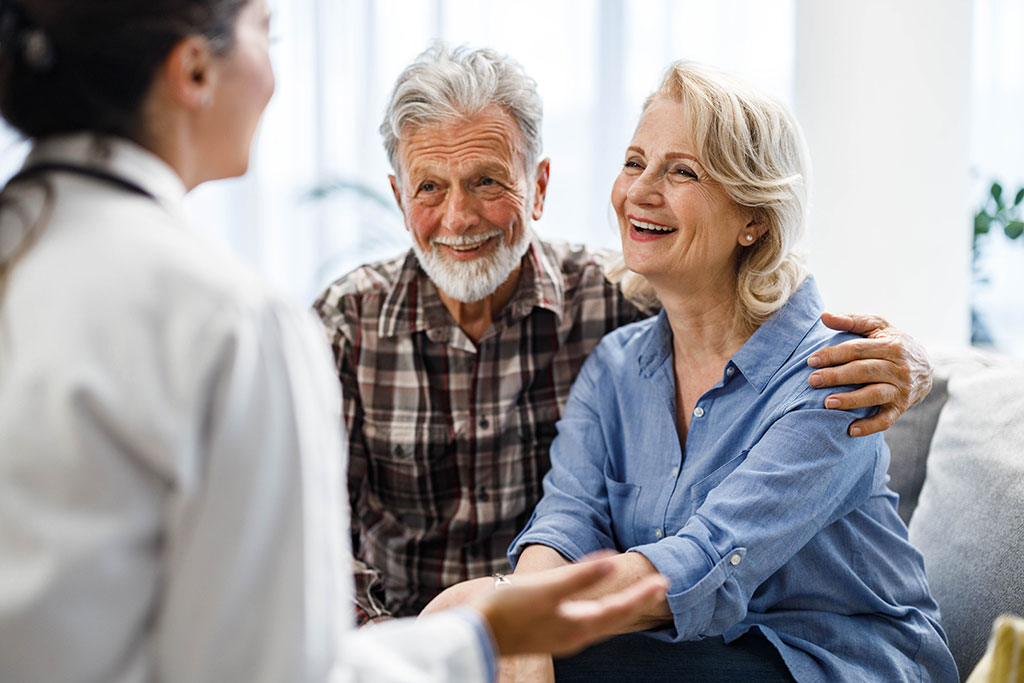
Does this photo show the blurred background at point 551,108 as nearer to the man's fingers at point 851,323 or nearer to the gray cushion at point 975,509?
the gray cushion at point 975,509

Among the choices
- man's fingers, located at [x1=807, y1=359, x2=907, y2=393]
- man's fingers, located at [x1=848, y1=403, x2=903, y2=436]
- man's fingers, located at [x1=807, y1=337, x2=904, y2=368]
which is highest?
man's fingers, located at [x1=807, y1=337, x2=904, y2=368]

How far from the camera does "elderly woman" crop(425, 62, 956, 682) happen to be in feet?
4.40

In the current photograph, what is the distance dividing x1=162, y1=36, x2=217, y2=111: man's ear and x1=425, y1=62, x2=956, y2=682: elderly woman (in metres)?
0.85

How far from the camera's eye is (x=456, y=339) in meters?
1.87

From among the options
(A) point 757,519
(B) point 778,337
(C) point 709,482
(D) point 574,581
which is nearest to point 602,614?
(D) point 574,581

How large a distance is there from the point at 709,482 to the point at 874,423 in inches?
10.9

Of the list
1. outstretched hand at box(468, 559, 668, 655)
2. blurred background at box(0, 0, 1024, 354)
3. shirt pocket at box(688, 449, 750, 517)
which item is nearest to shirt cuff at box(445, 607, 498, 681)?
outstretched hand at box(468, 559, 668, 655)

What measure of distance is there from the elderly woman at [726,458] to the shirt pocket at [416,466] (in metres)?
0.27

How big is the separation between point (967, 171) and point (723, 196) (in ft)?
4.82

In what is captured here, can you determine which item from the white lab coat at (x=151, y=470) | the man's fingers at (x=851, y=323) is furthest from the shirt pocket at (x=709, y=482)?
the white lab coat at (x=151, y=470)

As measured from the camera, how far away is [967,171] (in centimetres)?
266

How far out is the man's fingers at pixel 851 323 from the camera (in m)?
1.48

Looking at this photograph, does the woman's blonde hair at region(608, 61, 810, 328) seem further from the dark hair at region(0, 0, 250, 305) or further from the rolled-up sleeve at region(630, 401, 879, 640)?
the dark hair at region(0, 0, 250, 305)

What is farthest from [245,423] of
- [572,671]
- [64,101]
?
[572,671]
